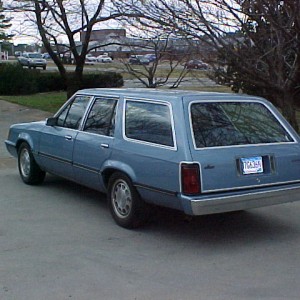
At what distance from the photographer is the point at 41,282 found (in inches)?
176

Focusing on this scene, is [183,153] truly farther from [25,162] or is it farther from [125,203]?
[25,162]

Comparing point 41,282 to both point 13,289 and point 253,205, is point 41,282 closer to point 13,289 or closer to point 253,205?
point 13,289

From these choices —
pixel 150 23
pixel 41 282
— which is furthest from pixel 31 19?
pixel 41 282

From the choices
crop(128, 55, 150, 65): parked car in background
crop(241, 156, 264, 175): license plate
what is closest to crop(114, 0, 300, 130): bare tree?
crop(241, 156, 264, 175): license plate

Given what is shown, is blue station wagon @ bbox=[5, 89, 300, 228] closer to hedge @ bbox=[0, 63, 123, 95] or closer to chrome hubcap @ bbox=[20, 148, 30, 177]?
chrome hubcap @ bbox=[20, 148, 30, 177]

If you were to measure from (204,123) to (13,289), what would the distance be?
101 inches

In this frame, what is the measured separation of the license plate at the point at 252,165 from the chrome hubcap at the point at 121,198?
4.23 ft

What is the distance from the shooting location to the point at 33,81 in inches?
1068

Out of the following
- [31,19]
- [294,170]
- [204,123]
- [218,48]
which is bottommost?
[294,170]

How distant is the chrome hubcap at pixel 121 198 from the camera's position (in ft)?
19.5

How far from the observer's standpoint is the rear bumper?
5.15m

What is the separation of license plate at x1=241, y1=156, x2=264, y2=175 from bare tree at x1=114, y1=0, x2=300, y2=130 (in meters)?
4.79

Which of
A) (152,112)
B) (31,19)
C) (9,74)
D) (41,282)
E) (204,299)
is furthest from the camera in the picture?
(9,74)

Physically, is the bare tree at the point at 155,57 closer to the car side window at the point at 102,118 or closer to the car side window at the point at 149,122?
the car side window at the point at 102,118
